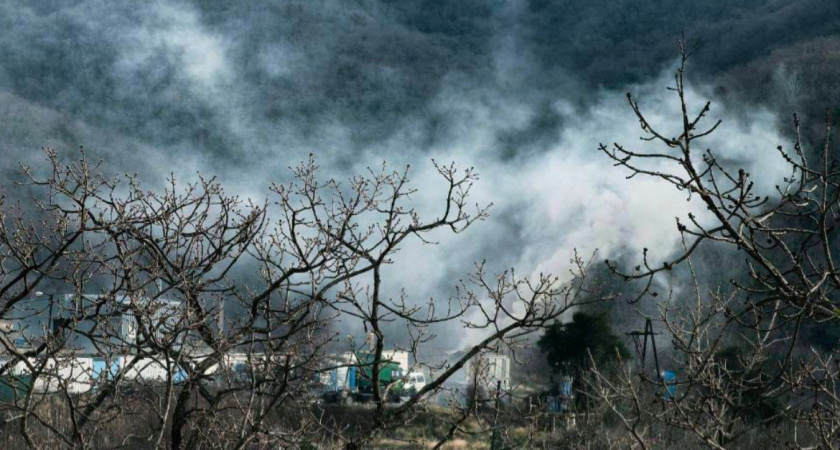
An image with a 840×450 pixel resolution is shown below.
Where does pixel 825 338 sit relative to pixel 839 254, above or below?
below

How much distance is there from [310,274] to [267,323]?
2.07 ft

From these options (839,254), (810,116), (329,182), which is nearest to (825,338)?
(839,254)

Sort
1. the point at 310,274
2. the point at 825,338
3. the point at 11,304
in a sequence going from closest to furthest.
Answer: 1. the point at 11,304
2. the point at 310,274
3. the point at 825,338

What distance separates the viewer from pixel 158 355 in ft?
20.0

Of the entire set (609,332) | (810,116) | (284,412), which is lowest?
(284,412)

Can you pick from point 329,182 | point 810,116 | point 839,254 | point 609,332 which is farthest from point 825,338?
point 329,182

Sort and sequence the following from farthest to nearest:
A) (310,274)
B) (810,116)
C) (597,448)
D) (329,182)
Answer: (810,116) < (597,448) < (329,182) < (310,274)

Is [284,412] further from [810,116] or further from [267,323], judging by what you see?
[810,116]

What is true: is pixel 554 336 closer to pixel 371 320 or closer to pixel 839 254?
pixel 371 320

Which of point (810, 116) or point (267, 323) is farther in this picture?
point (810, 116)

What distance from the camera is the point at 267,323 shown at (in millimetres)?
6371

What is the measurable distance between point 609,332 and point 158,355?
31.7 m

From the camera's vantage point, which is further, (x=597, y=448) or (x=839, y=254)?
(x=839, y=254)

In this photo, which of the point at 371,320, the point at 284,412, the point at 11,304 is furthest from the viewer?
the point at 284,412
